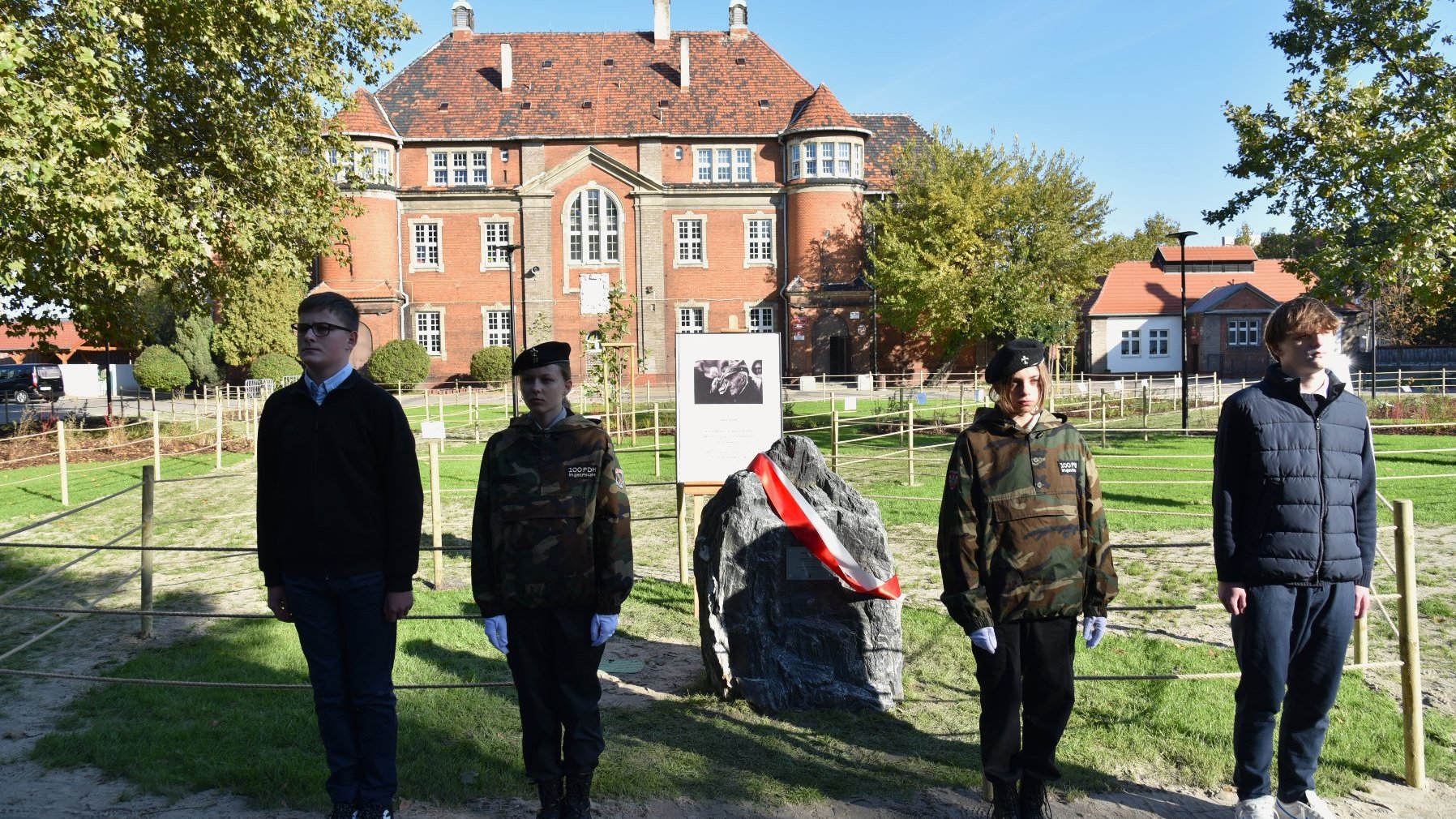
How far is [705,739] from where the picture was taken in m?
5.30

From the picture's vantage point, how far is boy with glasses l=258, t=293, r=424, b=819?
4016 mm

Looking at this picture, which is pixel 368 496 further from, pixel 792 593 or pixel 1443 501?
pixel 1443 501

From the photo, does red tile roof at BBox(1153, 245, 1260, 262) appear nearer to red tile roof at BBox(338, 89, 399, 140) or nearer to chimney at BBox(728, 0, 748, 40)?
chimney at BBox(728, 0, 748, 40)

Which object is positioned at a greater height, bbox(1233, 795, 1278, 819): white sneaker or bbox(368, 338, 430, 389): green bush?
bbox(368, 338, 430, 389): green bush

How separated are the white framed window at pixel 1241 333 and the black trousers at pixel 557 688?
167ft

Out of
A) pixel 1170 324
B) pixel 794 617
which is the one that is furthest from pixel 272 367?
pixel 1170 324

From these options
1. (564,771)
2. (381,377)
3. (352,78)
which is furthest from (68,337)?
(564,771)

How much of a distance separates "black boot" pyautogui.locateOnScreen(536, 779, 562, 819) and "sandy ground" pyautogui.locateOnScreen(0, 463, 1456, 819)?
1.03 ft

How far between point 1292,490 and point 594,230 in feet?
138

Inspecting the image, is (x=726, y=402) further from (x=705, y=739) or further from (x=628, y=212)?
(x=628, y=212)

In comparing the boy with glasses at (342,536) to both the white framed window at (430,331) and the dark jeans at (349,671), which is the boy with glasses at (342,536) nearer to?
the dark jeans at (349,671)

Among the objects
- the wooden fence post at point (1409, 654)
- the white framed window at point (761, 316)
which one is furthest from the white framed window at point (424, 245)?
the wooden fence post at point (1409, 654)

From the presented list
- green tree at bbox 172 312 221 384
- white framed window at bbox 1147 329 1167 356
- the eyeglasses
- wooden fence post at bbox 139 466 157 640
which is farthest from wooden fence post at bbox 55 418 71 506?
white framed window at bbox 1147 329 1167 356

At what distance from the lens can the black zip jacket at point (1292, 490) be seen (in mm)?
3955
